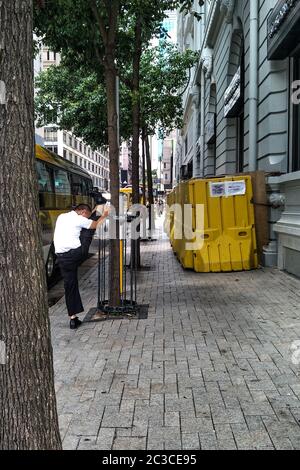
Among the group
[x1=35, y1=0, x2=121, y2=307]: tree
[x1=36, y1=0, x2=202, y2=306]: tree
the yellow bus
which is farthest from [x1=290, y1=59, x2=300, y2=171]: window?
the yellow bus

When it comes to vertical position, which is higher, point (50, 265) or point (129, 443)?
point (50, 265)

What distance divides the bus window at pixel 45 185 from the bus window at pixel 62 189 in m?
0.57

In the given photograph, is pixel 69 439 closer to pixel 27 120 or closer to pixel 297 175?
pixel 27 120

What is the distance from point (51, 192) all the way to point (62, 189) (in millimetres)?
1546

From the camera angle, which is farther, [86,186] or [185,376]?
[86,186]

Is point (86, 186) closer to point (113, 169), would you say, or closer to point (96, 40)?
point (96, 40)

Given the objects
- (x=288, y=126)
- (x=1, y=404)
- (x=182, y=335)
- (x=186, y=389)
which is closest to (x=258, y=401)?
(x=186, y=389)

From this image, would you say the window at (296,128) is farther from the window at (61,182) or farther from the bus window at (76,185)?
the bus window at (76,185)

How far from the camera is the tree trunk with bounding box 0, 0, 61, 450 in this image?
2252 millimetres

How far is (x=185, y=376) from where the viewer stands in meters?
4.62

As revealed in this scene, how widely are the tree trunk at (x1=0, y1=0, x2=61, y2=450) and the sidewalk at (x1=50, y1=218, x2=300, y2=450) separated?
1141 millimetres

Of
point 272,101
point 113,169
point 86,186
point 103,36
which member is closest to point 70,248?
point 113,169

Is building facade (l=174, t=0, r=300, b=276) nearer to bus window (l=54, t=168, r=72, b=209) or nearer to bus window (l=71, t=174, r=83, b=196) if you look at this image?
bus window (l=54, t=168, r=72, b=209)

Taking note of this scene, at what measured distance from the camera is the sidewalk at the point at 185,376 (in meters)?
3.50
